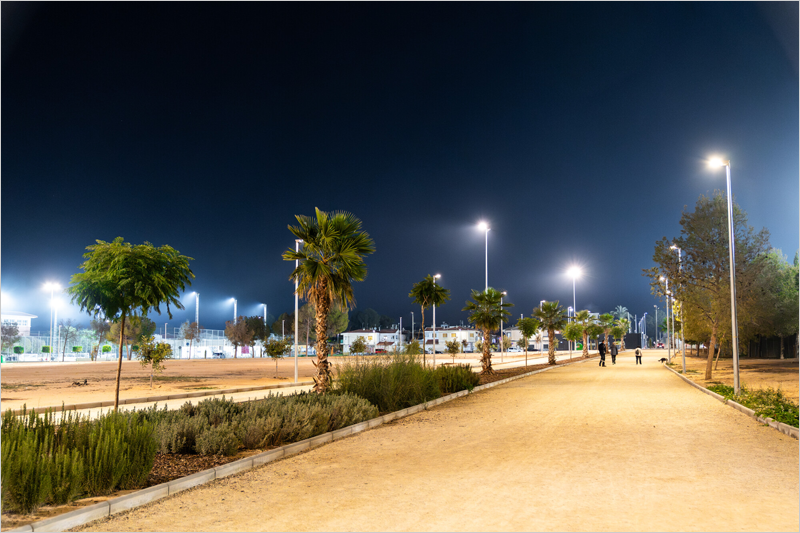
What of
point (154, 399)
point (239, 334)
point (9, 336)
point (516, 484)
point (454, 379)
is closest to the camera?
point (516, 484)

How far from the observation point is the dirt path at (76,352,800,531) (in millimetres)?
5895

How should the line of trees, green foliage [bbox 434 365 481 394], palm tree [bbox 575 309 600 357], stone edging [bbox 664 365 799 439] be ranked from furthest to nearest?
palm tree [bbox 575 309 600 357] → the line of trees → green foliage [bbox 434 365 481 394] → stone edging [bbox 664 365 799 439]

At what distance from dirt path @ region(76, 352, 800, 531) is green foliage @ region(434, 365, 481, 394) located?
291 inches

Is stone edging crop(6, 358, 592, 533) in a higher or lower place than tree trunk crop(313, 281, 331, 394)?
lower

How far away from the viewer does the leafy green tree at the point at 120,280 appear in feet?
43.9

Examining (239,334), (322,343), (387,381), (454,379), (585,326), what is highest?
(322,343)

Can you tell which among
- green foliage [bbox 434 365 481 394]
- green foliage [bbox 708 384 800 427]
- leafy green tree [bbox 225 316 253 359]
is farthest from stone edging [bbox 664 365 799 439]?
leafy green tree [bbox 225 316 253 359]

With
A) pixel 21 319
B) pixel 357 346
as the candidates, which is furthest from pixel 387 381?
pixel 21 319

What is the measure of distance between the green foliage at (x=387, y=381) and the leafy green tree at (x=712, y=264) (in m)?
15.5

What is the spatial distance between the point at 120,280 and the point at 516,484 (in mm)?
10251

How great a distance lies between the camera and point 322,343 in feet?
54.0

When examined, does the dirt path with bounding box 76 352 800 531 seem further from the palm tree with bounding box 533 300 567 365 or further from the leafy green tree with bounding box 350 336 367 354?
the palm tree with bounding box 533 300 567 365

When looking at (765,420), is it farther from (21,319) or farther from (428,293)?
(21,319)

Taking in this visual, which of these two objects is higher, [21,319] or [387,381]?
[21,319]
